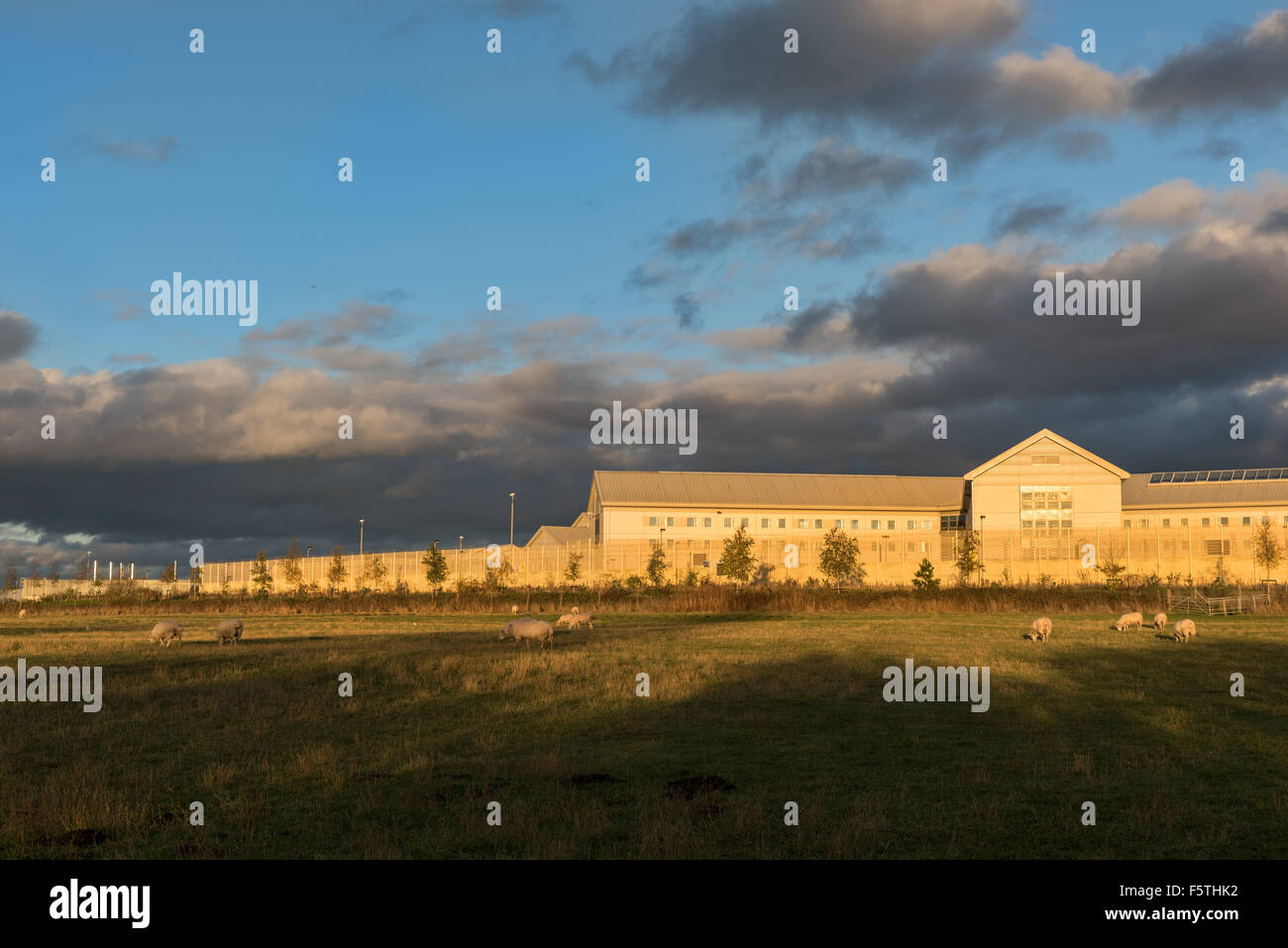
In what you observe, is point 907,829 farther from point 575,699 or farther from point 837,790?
point 575,699

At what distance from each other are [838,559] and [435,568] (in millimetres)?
36062

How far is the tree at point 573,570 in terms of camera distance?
303 feet

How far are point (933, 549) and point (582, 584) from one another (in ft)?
115

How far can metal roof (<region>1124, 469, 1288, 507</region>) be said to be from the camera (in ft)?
373

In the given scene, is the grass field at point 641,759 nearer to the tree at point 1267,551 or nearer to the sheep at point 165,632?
the sheep at point 165,632

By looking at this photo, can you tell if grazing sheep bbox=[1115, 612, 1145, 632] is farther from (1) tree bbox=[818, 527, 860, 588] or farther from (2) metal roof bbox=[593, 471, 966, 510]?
(2) metal roof bbox=[593, 471, 966, 510]

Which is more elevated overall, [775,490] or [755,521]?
[775,490]

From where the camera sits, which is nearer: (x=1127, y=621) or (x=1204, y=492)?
(x=1127, y=621)

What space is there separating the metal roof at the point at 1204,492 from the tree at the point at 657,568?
57642mm

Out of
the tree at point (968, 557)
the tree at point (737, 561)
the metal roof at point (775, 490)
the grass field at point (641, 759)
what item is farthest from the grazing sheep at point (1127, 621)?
the metal roof at point (775, 490)

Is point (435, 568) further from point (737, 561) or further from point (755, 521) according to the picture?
point (755, 521)

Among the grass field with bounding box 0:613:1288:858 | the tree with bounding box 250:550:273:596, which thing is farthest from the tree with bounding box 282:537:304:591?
the grass field with bounding box 0:613:1288:858

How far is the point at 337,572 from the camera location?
4013 inches

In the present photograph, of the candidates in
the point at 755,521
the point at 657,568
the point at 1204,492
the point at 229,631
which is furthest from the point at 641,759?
the point at 1204,492
